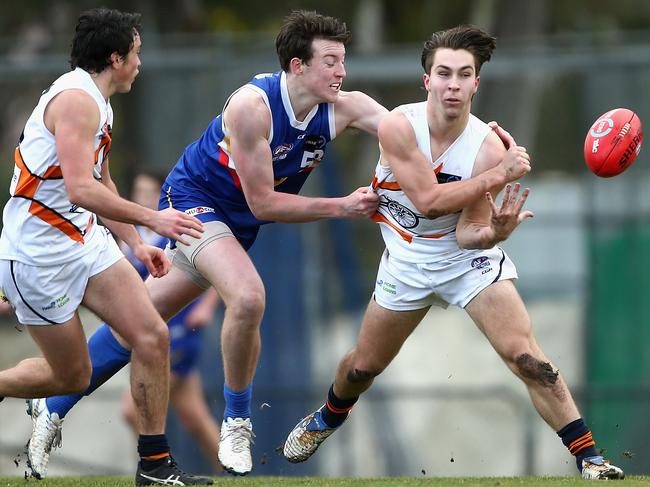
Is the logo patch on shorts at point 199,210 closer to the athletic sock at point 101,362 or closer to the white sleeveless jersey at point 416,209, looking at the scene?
the athletic sock at point 101,362

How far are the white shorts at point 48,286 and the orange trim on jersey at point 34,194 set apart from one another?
0.15m

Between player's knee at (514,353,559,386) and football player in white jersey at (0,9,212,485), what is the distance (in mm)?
1730

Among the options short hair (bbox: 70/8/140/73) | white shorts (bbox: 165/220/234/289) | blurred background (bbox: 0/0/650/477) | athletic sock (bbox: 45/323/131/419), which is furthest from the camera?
blurred background (bbox: 0/0/650/477)

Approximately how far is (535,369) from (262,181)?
1.77 meters

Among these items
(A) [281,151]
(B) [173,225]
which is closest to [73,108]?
(B) [173,225]

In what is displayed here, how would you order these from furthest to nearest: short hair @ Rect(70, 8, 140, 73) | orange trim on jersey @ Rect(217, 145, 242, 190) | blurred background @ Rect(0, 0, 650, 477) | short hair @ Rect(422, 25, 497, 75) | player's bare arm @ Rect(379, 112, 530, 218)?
blurred background @ Rect(0, 0, 650, 477) < orange trim on jersey @ Rect(217, 145, 242, 190) < short hair @ Rect(422, 25, 497, 75) < player's bare arm @ Rect(379, 112, 530, 218) < short hair @ Rect(70, 8, 140, 73)

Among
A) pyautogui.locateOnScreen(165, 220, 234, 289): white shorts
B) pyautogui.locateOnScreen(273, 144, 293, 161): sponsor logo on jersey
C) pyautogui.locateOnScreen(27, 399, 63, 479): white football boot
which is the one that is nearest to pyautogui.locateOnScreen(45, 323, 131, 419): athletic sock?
pyautogui.locateOnScreen(27, 399, 63, 479): white football boot

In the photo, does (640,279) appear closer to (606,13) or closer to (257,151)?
(257,151)

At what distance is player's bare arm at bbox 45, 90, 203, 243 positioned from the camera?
20.5 ft

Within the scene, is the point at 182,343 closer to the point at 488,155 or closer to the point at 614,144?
the point at 488,155

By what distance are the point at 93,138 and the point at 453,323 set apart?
301 inches

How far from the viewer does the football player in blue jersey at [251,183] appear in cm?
712

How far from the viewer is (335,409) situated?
25.6 ft

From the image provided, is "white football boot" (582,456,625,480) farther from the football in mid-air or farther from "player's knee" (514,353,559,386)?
the football in mid-air
